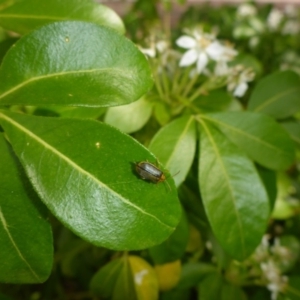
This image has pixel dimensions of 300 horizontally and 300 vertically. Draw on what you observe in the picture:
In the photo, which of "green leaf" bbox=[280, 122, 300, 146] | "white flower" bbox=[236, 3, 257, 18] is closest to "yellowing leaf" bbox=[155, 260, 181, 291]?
"green leaf" bbox=[280, 122, 300, 146]

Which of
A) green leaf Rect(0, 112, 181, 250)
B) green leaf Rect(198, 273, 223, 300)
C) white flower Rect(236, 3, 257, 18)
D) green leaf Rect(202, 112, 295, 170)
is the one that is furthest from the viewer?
white flower Rect(236, 3, 257, 18)

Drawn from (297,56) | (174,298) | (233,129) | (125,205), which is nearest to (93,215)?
(125,205)

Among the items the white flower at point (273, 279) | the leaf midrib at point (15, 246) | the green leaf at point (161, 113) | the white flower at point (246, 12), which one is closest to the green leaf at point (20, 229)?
the leaf midrib at point (15, 246)

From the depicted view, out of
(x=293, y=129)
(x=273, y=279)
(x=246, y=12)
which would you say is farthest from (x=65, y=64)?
(x=246, y=12)

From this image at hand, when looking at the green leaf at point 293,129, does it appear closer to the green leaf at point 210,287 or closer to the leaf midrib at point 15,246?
the green leaf at point 210,287

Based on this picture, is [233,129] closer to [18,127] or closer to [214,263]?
[18,127]

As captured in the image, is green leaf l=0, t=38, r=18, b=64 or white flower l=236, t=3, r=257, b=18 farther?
white flower l=236, t=3, r=257, b=18

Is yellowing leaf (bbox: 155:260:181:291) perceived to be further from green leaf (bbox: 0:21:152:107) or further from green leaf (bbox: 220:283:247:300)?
green leaf (bbox: 0:21:152:107)

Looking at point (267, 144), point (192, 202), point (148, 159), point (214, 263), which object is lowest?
point (214, 263)
